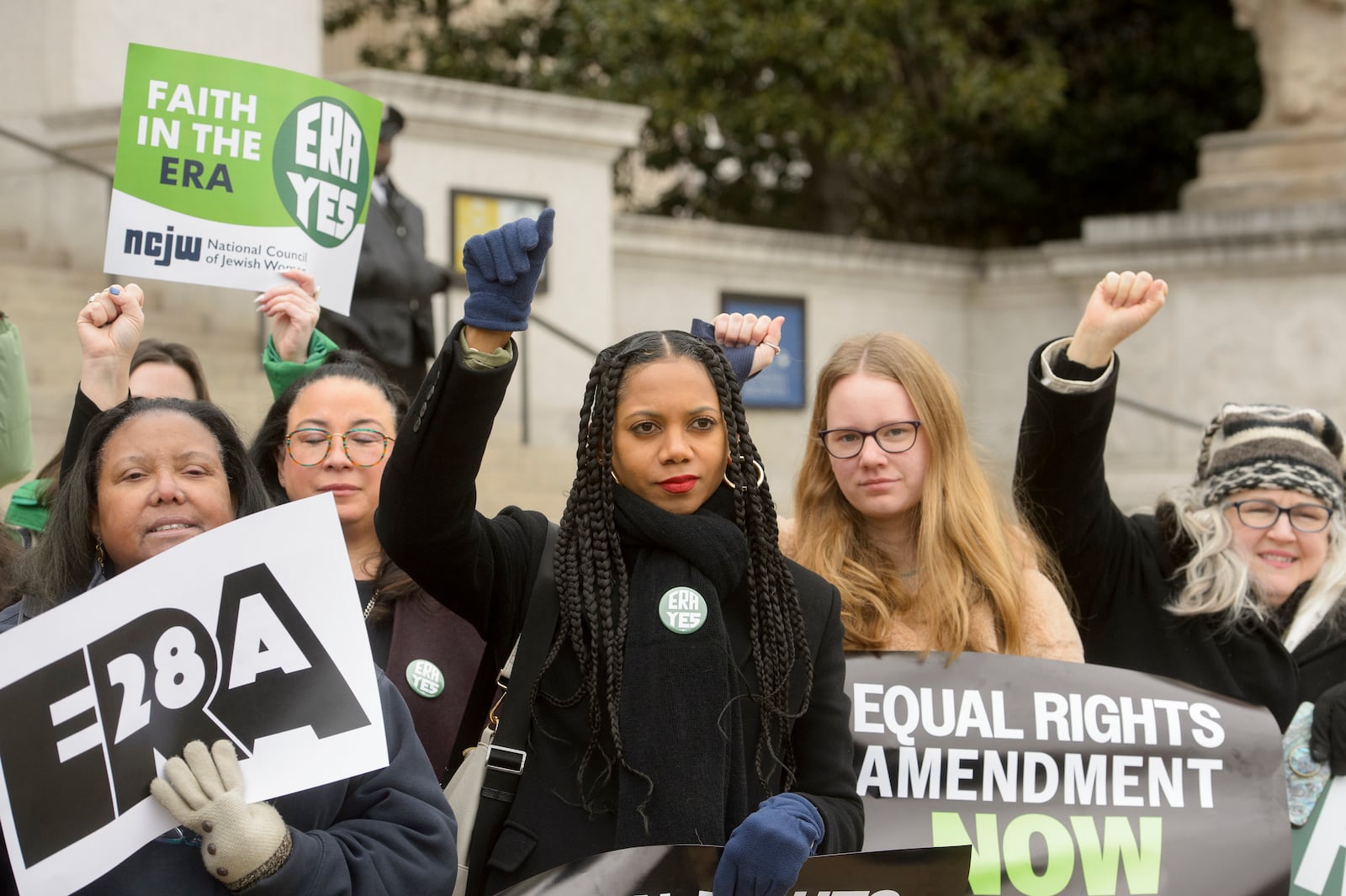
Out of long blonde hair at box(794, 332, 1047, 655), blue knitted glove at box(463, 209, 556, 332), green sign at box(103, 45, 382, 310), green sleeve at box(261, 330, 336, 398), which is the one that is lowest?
long blonde hair at box(794, 332, 1047, 655)

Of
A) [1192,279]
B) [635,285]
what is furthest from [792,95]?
[1192,279]

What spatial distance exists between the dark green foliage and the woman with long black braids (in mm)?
11084

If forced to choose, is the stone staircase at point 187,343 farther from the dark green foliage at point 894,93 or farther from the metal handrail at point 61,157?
the dark green foliage at point 894,93

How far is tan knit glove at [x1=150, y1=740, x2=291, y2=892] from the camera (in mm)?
2309

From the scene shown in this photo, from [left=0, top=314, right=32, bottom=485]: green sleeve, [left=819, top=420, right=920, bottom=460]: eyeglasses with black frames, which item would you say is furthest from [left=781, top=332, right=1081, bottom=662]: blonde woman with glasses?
[left=0, top=314, right=32, bottom=485]: green sleeve

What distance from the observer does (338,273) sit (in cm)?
456

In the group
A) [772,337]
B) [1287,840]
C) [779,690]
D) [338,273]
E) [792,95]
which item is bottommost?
[1287,840]

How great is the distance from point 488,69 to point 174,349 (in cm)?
1200

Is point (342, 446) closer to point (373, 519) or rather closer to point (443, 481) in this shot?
point (373, 519)

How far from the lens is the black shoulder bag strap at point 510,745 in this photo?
2.63 m

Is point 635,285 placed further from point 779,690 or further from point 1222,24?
point 779,690

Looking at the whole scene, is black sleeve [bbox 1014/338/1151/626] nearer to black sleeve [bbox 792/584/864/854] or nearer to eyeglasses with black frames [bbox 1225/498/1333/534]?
eyeglasses with black frames [bbox 1225/498/1333/534]

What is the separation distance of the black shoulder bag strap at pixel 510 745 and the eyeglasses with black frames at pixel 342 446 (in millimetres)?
977

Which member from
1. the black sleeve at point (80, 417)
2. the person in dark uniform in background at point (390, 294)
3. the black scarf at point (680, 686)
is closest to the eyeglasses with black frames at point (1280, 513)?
the black scarf at point (680, 686)
